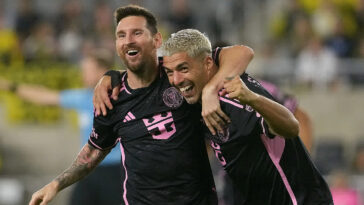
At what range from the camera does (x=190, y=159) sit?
17.4ft

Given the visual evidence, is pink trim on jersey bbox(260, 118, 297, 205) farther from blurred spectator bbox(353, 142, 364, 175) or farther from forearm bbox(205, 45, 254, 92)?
blurred spectator bbox(353, 142, 364, 175)

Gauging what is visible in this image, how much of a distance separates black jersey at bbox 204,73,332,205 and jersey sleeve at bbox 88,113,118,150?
0.67 metres

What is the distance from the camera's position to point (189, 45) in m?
5.09

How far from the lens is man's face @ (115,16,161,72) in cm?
527

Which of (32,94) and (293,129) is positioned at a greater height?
(293,129)

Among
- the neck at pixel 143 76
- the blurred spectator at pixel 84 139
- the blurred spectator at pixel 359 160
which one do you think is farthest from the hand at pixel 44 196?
the blurred spectator at pixel 359 160

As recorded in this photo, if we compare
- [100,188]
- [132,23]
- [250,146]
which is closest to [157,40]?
[132,23]

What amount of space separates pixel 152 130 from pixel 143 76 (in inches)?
13.1

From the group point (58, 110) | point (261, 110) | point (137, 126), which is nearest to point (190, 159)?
point (137, 126)

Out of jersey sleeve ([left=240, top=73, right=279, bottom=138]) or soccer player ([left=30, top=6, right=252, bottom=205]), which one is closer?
jersey sleeve ([left=240, top=73, right=279, bottom=138])

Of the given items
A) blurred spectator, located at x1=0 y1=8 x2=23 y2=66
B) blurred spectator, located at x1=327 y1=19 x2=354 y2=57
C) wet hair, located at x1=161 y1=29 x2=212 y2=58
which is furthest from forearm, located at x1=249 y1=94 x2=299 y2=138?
blurred spectator, located at x1=0 y1=8 x2=23 y2=66

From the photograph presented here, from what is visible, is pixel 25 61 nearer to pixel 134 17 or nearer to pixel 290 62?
pixel 290 62

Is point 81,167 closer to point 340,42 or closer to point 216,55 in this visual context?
point 216,55

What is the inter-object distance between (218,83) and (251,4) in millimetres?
10376
